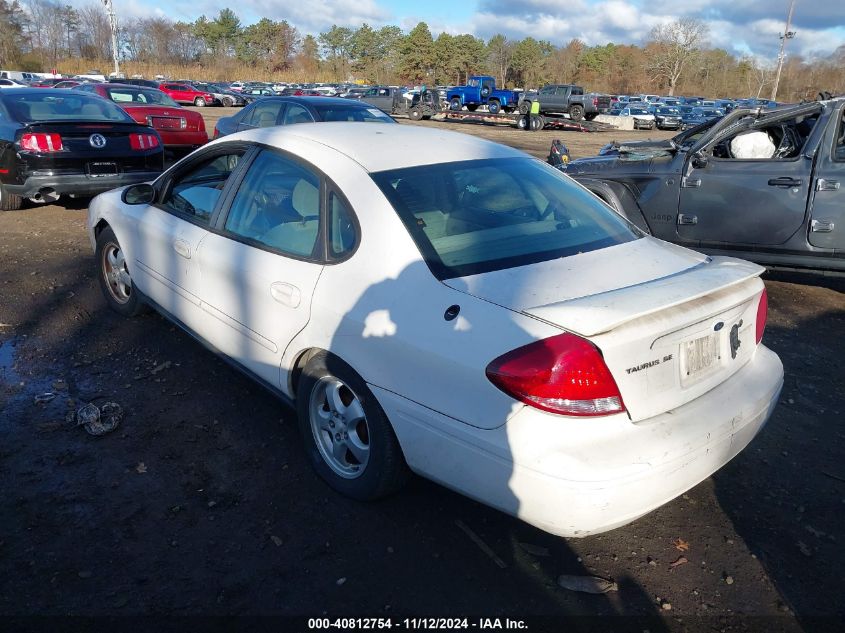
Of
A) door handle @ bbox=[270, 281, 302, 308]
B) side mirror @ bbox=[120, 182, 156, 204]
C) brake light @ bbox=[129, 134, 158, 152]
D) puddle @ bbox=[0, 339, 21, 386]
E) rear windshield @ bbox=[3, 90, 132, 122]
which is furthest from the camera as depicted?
brake light @ bbox=[129, 134, 158, 152]

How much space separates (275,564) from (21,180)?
7318 millimetres

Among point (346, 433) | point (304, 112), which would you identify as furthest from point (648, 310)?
point (304, 112)

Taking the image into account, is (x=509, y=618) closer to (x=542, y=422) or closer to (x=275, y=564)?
(x=542, y=422)

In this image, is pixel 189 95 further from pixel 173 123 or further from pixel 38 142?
pixel 38 142

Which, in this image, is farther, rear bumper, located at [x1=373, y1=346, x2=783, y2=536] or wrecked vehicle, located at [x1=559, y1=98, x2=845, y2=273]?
wrecked vehicle, located at [x1=559, y1=98, x2=845, y2=273]

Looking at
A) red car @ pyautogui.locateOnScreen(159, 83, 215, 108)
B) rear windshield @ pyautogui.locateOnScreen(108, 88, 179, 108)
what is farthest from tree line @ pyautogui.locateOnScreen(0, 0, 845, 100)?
rear windshield @ pyautogui.locateOnScreen(108, 88, 179, 108)

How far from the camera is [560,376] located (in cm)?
212

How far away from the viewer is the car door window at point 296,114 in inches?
361

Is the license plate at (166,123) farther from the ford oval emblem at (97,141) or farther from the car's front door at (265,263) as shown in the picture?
the car's front door at (265,263)

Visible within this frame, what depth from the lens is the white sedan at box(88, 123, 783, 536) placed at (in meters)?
2.17

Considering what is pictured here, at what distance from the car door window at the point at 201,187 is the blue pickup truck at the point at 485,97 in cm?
3573

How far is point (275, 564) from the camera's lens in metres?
2.59

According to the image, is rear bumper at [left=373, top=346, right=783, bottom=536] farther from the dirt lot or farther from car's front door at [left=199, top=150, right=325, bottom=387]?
car's front door at [left=199, top=150, right=325, bottom=387]

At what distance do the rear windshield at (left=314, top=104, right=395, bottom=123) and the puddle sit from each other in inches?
216
